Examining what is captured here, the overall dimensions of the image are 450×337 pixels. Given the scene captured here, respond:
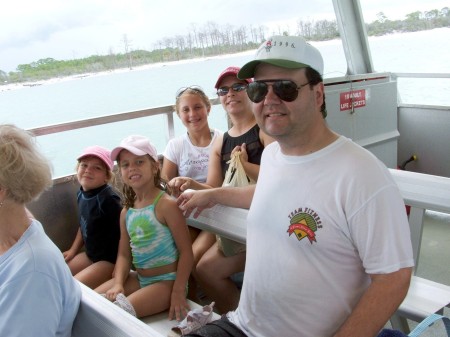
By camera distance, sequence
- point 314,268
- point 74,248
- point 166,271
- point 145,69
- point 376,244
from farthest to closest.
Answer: point 145,69 → point 74,248 → point 166,271 → point 314,268 → point 376,244

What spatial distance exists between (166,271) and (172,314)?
0.71ft

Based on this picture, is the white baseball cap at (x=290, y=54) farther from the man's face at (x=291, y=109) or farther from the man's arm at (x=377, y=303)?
the man's arm at (x=377, y=303)

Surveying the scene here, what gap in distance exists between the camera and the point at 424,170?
534 centimetres

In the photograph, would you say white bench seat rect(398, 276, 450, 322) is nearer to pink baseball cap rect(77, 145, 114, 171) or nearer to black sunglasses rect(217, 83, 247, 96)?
black sunglasses rect(217, 83, 247, 96)

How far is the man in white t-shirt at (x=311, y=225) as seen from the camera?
44.0 inches

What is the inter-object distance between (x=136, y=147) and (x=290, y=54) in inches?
41.8

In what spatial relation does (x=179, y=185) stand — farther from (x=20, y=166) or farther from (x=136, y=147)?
(x=20, y=166)

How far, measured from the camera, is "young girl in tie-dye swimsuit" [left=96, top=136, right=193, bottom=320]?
6.66 feet

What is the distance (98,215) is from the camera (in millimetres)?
2602

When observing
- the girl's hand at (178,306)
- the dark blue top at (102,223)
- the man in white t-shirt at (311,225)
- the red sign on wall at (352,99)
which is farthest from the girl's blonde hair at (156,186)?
the red sign on wall at (352,99)

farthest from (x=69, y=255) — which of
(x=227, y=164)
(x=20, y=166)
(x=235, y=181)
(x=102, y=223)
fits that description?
(x=20, y=166)

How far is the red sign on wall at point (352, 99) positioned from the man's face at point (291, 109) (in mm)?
3452

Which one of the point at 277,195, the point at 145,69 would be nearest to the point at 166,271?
the point at 277,195

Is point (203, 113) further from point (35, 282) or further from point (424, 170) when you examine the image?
point (424, 170)
